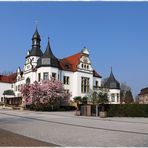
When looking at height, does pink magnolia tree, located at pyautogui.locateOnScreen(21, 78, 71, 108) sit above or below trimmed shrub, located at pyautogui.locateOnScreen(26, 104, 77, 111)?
above

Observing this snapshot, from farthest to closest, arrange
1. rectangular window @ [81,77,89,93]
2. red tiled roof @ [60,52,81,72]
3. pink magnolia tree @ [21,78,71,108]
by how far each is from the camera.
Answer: rectangular window @ [81,77,89,93] < red tiled roof @ [60,52,81,72] < pink magnolia tree @ [21,78,71,108]

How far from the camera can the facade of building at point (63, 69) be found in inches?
2638

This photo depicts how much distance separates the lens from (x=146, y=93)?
125 metres

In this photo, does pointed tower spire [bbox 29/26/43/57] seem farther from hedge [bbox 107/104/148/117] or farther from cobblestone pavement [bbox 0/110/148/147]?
cobblestone pavement [bbox 0/110/148/147]

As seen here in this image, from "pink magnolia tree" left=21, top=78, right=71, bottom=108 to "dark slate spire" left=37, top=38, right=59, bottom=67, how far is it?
5821 millimetres

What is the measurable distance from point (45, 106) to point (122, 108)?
22.3 m

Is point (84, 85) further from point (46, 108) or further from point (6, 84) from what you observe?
point (6, 84)

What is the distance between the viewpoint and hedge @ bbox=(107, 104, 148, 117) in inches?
1502

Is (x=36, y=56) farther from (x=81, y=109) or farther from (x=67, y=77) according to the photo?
(x=81, y=109)

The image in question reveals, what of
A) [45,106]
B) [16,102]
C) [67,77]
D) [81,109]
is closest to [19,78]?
[16,102]

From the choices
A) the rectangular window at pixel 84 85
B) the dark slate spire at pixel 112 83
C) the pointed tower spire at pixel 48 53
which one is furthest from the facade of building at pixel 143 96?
the pointed tower spire at pixel 48 53

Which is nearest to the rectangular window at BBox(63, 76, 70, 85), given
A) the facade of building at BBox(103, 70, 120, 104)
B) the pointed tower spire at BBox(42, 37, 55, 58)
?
the pointed tower spire at BBox(42, 37, 55, 58)

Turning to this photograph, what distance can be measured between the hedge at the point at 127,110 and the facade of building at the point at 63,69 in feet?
96.2

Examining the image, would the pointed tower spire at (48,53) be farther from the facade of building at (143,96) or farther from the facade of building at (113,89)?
the facade of building at (143,96)
